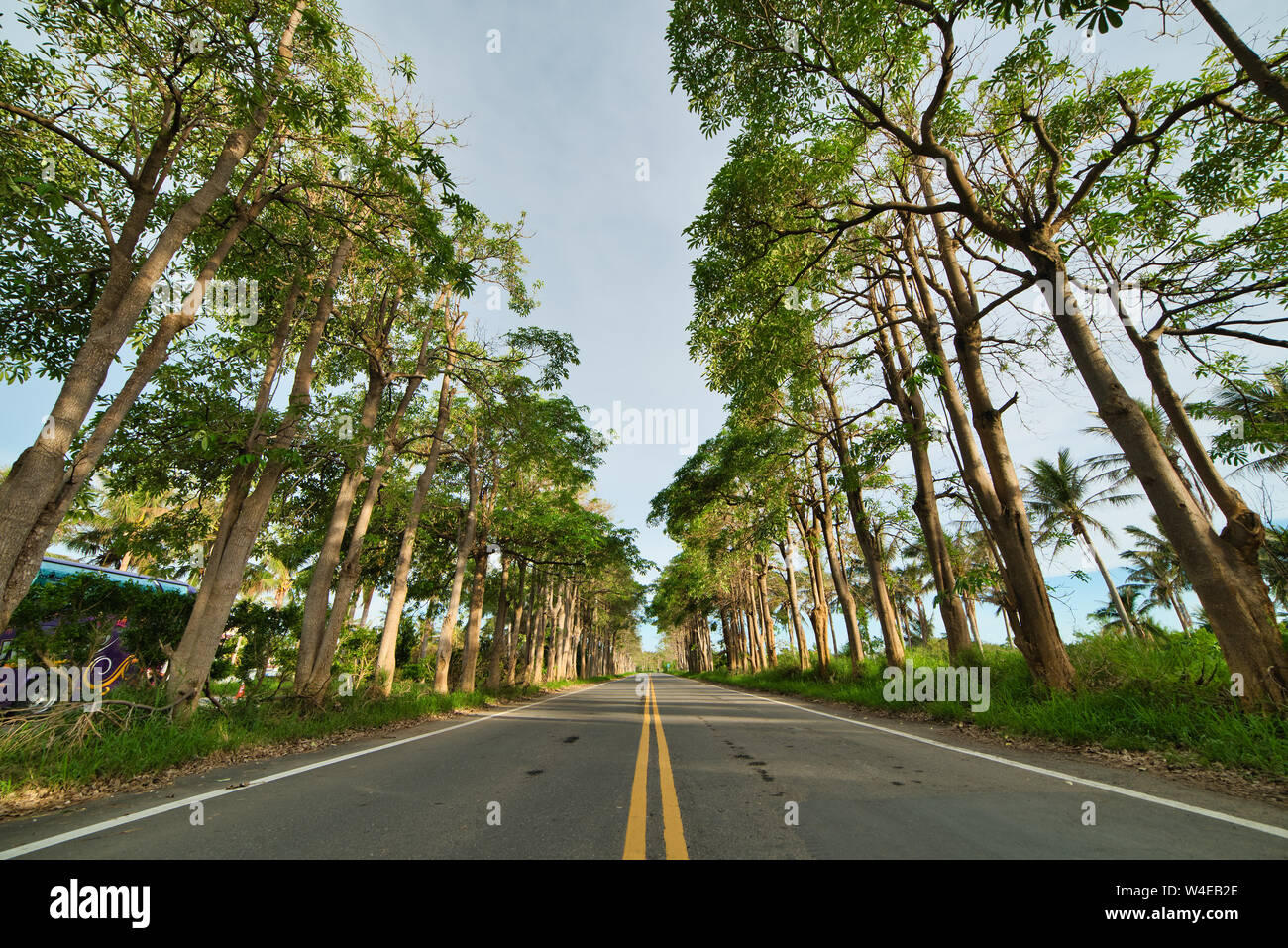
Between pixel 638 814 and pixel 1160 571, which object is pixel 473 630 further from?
pixel 1160 571

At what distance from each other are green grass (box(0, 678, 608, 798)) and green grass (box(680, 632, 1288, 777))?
1126cm

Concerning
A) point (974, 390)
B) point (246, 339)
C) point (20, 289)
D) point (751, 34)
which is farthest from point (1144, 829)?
point (246, 339)

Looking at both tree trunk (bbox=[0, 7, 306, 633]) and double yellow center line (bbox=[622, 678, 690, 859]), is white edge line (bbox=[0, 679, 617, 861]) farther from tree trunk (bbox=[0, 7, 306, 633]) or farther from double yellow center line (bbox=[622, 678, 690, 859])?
double yellow center line (bbox=[622, 678, 690, 859])

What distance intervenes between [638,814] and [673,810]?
297mm

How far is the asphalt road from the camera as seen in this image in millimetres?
3299

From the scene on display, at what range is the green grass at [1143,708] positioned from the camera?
5375 mm

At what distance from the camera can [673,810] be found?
4.16 metres

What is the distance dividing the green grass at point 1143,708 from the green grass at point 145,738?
1126 centimetres

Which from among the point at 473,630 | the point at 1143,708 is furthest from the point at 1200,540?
the point at 473,630

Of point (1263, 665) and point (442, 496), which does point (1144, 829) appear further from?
point (442, 496)

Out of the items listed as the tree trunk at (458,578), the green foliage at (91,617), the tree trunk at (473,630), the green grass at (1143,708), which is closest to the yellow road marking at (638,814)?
the green grass at (1143,708)

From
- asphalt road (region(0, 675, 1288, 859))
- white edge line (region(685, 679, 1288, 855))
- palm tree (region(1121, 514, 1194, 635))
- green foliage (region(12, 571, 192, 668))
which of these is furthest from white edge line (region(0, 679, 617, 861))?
palm tree (region(1121, 514, 1194, 635))
